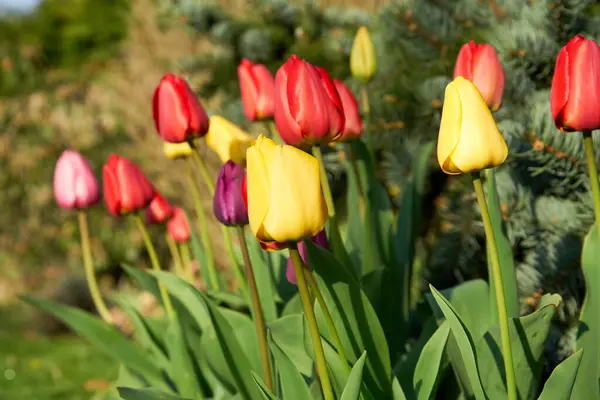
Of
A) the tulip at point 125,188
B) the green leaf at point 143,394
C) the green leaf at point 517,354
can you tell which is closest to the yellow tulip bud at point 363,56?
the tulip at point 125,188

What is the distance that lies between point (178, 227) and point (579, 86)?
986 millimetres

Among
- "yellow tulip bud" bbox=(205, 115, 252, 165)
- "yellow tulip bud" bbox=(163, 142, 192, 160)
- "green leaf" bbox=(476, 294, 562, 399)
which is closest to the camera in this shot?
"green leaf" bbox=(476, 294, 562, 399)

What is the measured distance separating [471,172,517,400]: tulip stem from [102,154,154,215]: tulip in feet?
2.22

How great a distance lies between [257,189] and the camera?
82 cm

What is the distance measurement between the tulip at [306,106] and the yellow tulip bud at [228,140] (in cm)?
27

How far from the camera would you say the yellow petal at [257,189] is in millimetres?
816

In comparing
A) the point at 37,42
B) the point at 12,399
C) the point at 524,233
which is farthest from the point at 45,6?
the point at 524,233

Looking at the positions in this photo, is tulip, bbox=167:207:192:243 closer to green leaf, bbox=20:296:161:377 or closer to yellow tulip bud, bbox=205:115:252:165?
green leaf, bbox=20:296:161:377

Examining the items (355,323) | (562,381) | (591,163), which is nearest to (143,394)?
(355,323)

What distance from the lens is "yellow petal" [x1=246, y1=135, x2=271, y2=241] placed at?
816mm

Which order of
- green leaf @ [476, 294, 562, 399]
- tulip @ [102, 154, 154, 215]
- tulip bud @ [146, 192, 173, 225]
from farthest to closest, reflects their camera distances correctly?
tulip bud @ [146, 192, 173, 225] → tulip @ [102, 154, 154, 215] → green leaf @ [476, 294, 562, 399]

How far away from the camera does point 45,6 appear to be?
22.9ft

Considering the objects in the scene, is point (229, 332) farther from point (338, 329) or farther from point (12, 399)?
point (12, 399)

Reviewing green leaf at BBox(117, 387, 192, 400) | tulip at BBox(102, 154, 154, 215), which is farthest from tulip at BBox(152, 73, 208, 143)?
green leaf at BBox(117, 387, 192, 400)
